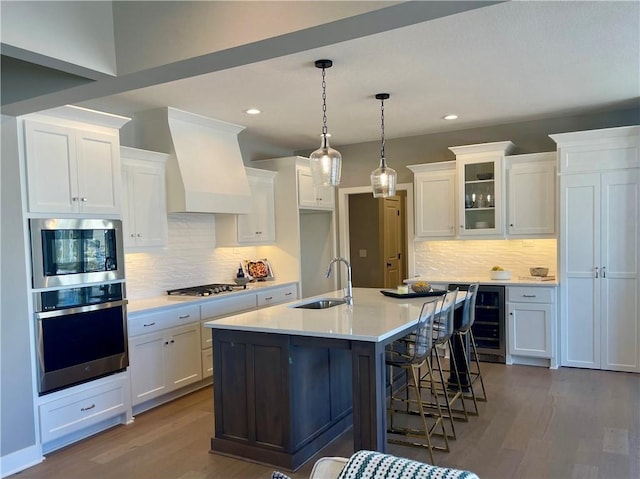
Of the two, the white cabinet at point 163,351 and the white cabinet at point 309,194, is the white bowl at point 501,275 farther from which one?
the white cabinet at point 163,351

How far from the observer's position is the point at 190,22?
2178mm

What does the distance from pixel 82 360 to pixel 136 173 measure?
5.50 ft

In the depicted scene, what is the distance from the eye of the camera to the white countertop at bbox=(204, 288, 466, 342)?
285 cm

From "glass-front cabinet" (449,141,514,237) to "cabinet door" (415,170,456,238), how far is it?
188 mm

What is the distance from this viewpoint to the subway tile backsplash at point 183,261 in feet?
15.2

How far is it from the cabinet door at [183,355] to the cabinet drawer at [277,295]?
99 centimetres

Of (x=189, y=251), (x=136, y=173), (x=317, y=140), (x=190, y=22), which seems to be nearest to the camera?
(x=190, y=22)

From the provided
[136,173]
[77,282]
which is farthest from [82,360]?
[136,173]

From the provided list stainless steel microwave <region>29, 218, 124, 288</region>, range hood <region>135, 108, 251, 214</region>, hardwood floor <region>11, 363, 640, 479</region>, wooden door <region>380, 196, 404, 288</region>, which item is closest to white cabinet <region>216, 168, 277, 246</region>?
range hood <region>135, 108, 251, 214</region>

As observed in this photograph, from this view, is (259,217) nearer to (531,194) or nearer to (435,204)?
(435,204)

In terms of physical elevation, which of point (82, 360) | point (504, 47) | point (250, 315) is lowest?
point (82, 360)

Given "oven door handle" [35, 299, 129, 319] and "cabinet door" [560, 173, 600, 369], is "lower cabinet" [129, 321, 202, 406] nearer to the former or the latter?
"oven door handle" [35, 299, 129, 319]

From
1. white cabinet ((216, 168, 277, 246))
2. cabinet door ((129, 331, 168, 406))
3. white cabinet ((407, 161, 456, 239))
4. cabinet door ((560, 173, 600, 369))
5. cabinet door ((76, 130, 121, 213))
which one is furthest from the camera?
white cabinet ((407, 161, 456, 239))

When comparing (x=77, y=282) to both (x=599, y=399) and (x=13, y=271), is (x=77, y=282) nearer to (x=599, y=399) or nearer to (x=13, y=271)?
(x=13, y=271)
